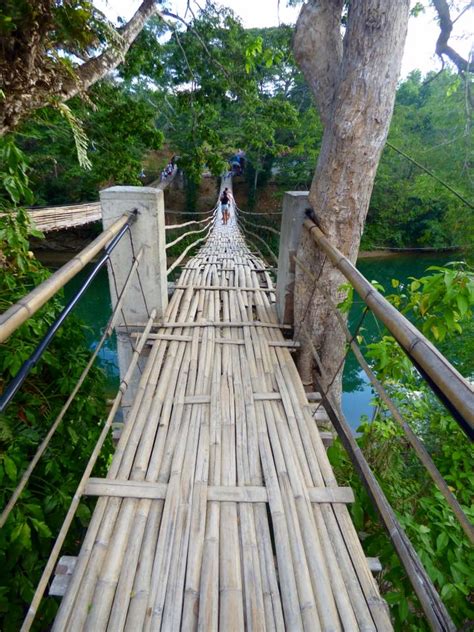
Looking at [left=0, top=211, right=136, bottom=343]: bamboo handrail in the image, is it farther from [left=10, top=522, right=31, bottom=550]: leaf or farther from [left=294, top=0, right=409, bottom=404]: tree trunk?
[left=294, top=0, right=409, bottom=404]: tree trunk

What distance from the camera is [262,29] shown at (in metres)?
11.4

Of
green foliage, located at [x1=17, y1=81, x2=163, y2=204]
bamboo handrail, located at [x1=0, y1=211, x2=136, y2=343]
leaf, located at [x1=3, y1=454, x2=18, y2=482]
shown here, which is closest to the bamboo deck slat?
leaf, located at [x1=3, y1=454, x2=18, y2=482]

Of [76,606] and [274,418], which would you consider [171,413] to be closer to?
[274,418]

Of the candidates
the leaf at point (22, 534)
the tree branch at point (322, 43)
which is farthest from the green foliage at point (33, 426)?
the tree branch at point (322, 43)

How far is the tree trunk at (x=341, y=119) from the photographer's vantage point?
1786 millimetres

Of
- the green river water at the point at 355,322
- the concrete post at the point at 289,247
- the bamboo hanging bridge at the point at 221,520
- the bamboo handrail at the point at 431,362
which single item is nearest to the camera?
the bamboo handrail at the point at 431,362

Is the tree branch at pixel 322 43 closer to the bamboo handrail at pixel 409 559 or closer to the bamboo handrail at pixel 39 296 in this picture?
the bamboo handrail at pixel 39 296

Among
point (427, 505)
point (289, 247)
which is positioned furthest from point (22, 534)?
point (289, 247)

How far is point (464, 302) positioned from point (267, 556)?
4.01 feet

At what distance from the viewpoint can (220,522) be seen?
121 cm

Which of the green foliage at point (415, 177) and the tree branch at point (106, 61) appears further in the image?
the green foliage at point (415, 177)

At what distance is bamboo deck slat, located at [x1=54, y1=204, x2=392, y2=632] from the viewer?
971 millimetres

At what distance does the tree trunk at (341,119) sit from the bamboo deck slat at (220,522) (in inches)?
21.9

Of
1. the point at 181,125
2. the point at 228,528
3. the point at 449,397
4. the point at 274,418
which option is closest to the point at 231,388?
the point at 274,418
